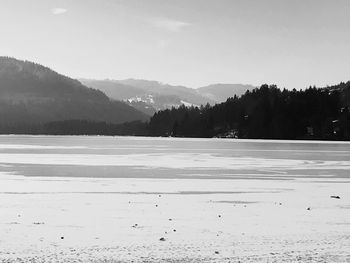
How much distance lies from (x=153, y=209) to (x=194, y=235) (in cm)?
586

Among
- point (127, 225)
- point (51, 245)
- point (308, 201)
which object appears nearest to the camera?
point (51, 245)

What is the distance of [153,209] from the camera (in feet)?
72.5

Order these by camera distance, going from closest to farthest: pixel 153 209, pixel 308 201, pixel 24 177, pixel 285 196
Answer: pixel 153 209 < pixel 308 201 < pixel 285 196 < pixel 24 177

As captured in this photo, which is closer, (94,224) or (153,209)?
(94,224)

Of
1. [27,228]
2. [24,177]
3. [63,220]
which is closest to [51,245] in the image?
[27,228]

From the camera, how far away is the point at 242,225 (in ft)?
60.2

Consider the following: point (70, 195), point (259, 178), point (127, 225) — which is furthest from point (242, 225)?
point (259, 178)

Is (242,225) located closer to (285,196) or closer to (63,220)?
(63,220)

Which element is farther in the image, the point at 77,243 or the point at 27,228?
the point at 27,228

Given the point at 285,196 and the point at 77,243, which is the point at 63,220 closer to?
the point at 77,243

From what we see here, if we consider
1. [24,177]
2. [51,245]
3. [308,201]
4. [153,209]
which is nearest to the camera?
[51,245]

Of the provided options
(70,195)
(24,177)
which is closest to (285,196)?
(70,195)

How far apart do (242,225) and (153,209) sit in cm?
513

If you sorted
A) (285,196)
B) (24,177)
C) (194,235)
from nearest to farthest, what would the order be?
(194,235), (285,196), (24,177)
